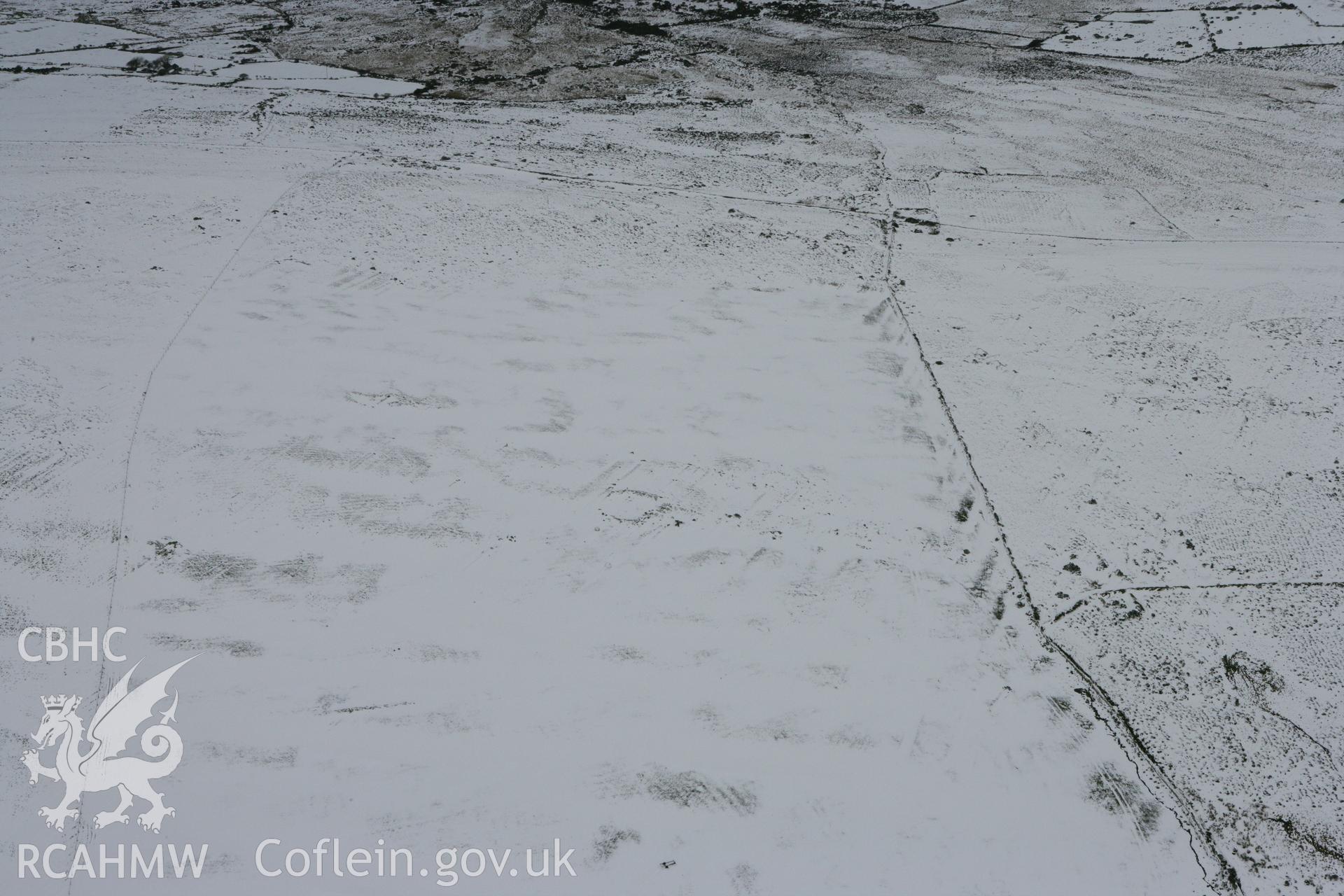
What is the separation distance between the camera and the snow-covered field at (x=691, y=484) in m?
2.79

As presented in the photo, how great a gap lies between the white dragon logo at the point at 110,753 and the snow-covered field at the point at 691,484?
53 mm

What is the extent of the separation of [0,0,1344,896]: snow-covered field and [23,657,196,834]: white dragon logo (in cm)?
5

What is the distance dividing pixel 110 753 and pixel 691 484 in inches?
97.6

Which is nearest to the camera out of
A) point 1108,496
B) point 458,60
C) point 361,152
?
point 1108,496

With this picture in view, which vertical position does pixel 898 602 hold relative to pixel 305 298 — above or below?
below

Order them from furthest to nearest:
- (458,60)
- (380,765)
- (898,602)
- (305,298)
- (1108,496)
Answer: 1. (458,60)
2. (305,298)
3. (1108,496)
4. (898,602)
5. (380,765)

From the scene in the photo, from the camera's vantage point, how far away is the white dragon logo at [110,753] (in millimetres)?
2719

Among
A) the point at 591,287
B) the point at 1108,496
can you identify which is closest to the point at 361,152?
the point at 591,287

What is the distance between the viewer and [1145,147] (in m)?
6.50

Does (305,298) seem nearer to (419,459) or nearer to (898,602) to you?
(419,459)

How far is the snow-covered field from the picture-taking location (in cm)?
279

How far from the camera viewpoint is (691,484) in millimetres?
3816

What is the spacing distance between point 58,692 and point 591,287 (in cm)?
329

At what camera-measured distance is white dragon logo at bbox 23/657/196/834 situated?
2.72 meters
